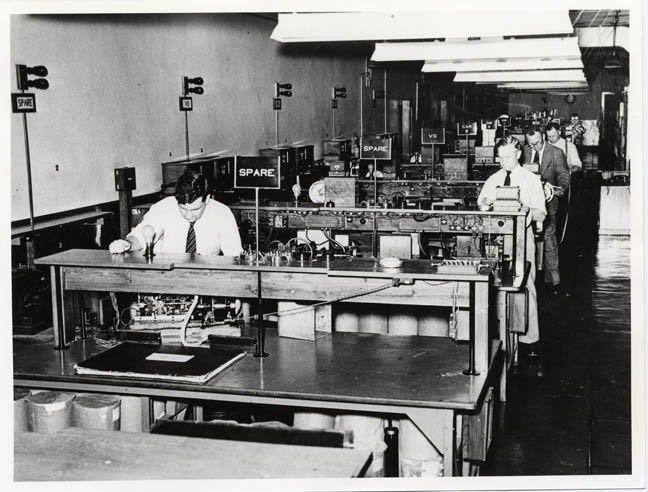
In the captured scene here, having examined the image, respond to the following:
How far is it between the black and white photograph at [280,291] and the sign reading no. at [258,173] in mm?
12

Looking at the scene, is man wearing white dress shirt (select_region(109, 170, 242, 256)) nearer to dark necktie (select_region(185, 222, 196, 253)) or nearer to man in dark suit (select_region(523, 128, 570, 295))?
dark necktie (select_region(185, 222, 196, 253))

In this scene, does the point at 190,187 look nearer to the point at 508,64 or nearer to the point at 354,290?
the point at 354,290

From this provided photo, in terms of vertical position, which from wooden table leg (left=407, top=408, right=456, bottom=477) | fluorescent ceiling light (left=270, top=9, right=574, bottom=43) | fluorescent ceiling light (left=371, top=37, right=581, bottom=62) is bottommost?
wooden table leg (left=407, top=408, right=456, bottom=477)

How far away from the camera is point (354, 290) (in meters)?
3.82

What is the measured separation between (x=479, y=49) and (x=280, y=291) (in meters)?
4.32

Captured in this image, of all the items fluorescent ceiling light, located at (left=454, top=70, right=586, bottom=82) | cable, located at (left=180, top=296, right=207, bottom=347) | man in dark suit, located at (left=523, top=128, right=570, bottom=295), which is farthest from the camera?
fluorescent ceiling light, located at (left=454, top=70, right=586, bottom=82)

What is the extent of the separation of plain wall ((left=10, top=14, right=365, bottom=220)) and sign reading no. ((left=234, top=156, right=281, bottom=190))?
238 centimetres

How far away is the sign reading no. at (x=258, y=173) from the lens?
4168 millimetres

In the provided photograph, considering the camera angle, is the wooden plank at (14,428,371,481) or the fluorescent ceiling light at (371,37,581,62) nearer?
the wooden plank at (14,428,371,481)

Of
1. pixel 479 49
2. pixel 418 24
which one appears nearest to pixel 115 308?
pixel 418 24

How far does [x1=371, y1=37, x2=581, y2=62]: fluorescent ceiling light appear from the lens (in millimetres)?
7309

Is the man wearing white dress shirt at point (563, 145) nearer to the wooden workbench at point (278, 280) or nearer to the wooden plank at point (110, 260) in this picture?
the wooden workbench at point (278, 280)

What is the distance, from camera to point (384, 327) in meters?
5.31

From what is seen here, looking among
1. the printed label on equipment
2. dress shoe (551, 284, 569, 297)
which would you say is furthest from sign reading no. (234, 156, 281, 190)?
dress shoe (551, 284, 569, 297)
